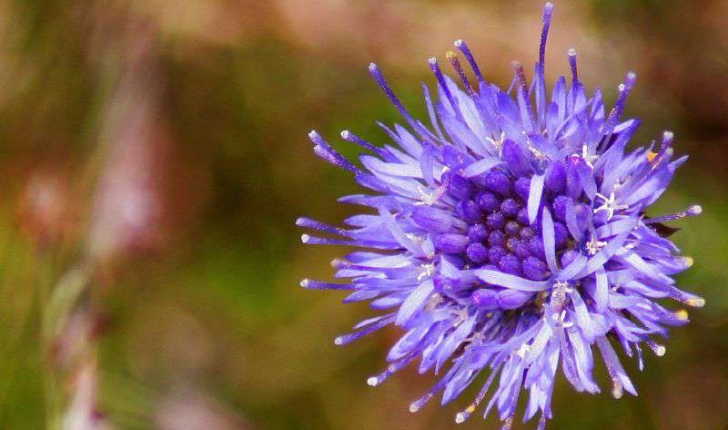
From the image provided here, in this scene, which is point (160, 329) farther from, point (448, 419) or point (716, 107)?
point (716, 107)

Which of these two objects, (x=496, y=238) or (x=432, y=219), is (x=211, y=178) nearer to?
(x=432, y=219)

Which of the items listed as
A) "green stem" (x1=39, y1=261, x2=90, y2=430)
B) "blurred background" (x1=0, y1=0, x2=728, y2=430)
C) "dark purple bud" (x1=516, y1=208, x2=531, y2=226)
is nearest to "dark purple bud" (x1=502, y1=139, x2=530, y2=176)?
"dark purple bud" (x1=516, y1=208, x2=531, y2=226)

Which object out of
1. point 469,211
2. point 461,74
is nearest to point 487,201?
point 469,211

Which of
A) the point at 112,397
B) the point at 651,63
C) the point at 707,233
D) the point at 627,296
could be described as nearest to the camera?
the point at 627,296

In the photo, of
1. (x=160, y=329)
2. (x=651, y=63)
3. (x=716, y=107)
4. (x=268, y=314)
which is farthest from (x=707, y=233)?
(x=160, y=329)

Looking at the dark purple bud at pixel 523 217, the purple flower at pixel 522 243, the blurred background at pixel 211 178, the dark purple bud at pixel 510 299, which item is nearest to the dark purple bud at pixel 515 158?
the purple flower at pixel 522 243

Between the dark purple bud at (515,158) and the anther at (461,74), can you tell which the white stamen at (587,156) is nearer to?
the dark purple bud at (515,158)
